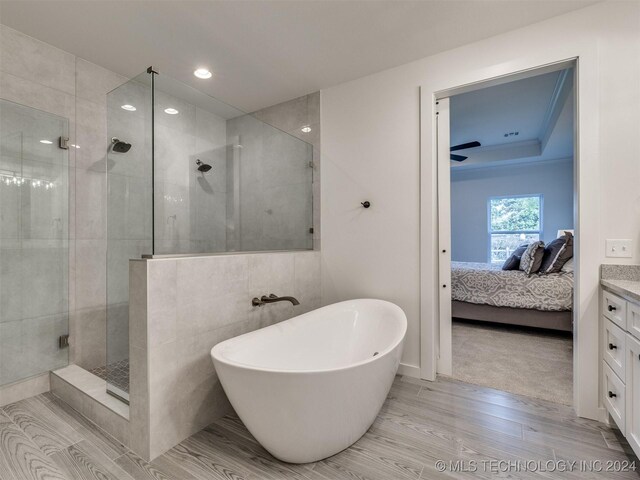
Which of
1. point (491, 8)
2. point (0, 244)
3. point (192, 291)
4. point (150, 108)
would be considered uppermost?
point (491, 8)

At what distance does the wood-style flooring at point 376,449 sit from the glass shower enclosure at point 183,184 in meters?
0.34

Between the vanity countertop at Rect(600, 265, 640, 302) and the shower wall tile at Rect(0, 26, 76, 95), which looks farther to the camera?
the shower wall tile at Rect(0, 26, 76, 95)

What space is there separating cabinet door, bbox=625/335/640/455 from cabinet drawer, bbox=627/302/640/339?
3cm

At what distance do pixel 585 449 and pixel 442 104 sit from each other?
90.8 inches

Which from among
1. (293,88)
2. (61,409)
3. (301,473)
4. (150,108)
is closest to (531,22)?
(293,88)

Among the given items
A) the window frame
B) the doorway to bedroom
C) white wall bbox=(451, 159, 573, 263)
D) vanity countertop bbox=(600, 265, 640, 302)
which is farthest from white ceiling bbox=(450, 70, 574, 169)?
vanity countertop bbox=(600, 265, 640, 302)

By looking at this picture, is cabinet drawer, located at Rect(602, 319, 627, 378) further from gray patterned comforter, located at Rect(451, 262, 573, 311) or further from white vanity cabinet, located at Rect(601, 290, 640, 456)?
gray patterned comforter, located at Rect(451, 262, 573, 311)

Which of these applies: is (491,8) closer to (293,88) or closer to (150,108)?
(293,88)

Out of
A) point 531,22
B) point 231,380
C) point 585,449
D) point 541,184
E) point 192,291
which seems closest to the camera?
point 231,380

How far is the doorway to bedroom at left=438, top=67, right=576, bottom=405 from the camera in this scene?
239 cm

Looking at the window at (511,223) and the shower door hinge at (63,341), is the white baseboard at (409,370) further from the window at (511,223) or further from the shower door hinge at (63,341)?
the window at (511,223)

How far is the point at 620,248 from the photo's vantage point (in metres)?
1.71

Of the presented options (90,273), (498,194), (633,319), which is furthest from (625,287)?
(498,194)

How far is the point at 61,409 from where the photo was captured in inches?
72.8
